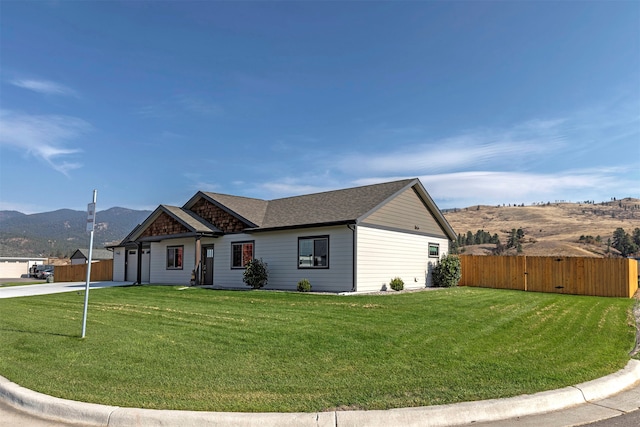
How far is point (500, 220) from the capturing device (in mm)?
94250

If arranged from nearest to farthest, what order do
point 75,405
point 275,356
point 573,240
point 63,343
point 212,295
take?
point 75,405 → point 275,356 → point 63,343 → point 212,295 → point 573,240

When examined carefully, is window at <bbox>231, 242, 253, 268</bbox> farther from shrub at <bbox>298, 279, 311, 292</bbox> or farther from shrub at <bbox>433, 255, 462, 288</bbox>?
shrub at <bbox>433, 255, 462, 288</bbox>

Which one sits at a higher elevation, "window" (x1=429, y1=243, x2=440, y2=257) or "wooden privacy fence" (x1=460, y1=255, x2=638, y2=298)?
"window" (x1=429, y1=243, x2=440, y2=257)

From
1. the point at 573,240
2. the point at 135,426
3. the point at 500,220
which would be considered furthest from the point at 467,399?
the point at 500,220

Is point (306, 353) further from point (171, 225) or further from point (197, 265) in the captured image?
point (171, 225)

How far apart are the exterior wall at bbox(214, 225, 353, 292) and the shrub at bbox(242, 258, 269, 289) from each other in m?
0.31

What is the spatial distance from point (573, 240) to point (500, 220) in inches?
1070

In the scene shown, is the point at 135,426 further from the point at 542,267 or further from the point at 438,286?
the point at 542,267

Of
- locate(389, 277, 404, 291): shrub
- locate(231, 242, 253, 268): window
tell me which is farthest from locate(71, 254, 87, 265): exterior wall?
locate(389, 277, 404, 291): shrub

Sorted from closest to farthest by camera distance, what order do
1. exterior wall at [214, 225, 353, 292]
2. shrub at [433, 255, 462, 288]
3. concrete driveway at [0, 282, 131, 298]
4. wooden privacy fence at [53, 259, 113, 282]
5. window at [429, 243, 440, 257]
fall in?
exterior wall at [214, 225, 353, 292] < concrete driveway at [0, 282, 131, 298] < shrub at [433, 255, 462, 288] < window at [429, 243, 440, 257] < wooden privacy fence at [53, 259, 113, 282]

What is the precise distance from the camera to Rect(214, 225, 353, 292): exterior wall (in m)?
18.6

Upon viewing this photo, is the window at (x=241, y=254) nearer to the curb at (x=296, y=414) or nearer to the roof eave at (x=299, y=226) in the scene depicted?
the roof eave at (x=299, y=226)

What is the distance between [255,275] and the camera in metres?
20.7

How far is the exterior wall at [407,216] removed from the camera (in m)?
20.1
